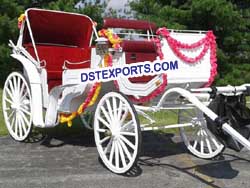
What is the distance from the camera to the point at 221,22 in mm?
15062

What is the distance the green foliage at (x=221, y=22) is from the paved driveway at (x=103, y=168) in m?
8.05

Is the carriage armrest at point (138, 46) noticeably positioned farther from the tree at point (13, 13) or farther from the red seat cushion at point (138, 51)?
the tree at point (13, 13)

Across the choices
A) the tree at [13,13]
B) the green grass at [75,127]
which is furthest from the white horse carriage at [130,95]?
the tree at [13,13]

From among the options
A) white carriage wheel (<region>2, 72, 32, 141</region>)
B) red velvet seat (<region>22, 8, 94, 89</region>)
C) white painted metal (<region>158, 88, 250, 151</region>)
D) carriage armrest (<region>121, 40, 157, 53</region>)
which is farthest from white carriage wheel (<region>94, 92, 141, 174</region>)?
red velvet seat (<region>22, 8, 94, 89</region>)

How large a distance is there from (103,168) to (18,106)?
214 centimetres

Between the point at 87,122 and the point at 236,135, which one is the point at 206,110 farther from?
the point at 87,122

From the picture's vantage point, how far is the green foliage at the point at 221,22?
14.8m

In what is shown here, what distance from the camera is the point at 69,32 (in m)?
8.41

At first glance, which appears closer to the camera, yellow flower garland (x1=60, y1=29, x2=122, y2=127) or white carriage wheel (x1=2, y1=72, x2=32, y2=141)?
yellow flower garland (x1=60, y1=29, x2=122, y2=127)

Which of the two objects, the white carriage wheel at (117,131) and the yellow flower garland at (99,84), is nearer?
the white carriage wheel at (117,131)

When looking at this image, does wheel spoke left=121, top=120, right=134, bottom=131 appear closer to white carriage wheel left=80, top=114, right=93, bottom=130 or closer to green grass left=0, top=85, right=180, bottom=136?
white carriage wheel left=80, top=114, right=93, bottom=130

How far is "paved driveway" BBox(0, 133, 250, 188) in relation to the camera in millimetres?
5398

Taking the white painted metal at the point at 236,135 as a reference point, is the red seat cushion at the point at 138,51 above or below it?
above

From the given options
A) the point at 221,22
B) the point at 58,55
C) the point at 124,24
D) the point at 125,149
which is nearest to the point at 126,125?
the point at 125,149
